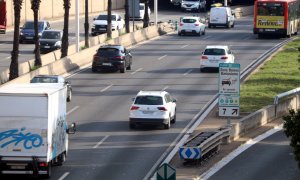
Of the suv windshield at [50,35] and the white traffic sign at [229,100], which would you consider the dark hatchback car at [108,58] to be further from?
the white traffic sign at [229,100]

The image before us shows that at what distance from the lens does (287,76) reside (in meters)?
59.3

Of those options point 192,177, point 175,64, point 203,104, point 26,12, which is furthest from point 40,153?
point 26,12

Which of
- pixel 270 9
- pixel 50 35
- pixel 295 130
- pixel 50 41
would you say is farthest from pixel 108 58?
pixel 295 130

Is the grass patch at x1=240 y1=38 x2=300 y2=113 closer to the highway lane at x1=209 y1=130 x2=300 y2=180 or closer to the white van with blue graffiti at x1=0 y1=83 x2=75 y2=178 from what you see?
the highway lane at x1=209 y1=130 x2=300 y2=180

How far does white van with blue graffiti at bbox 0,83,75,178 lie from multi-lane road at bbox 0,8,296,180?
1.82m

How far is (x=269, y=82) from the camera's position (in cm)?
5619

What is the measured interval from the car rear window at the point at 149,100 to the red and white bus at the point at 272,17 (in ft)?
146

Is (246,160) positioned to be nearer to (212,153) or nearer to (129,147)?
(212,153)

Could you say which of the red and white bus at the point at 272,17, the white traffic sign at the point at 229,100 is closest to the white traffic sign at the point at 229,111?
the white traffic sign at the point at 229,100

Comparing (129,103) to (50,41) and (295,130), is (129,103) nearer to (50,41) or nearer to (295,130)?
(295,130)

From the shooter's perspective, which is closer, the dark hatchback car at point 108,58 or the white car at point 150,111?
the white car at point 150,111

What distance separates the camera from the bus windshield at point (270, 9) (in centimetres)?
8506

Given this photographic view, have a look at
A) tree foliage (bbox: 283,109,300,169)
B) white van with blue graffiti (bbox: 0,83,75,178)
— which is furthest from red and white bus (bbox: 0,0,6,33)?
tree foliage (bbox: 283,109,300,169)

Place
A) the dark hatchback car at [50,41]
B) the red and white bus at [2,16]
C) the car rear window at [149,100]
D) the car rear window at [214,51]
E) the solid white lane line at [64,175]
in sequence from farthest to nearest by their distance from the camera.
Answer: the red and white bus at [2,16], the dark hatchback car at [50,41], the car rear window at [214,51], the car rear window at [149,100], the solid white lane line at [64,175]
